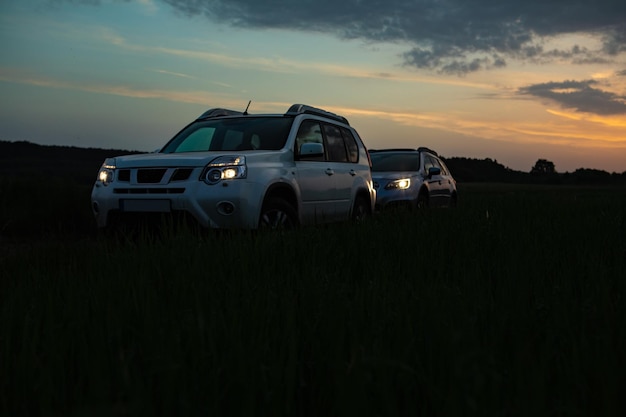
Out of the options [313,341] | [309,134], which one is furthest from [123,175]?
[313,341]

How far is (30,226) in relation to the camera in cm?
1178

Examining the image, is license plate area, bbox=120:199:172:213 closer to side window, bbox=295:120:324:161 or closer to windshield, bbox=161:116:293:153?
windshield, bbox=161:116:293:153

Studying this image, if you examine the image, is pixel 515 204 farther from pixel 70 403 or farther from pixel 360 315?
pixel 70 403

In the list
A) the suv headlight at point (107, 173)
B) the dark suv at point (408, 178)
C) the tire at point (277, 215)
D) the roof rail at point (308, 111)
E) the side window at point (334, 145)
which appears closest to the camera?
the tire at point (277, 215)

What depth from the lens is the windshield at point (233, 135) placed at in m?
8.60

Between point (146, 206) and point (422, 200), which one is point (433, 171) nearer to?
point (422, 200)

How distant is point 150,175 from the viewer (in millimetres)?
7441

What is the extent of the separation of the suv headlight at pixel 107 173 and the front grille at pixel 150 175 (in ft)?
1.55

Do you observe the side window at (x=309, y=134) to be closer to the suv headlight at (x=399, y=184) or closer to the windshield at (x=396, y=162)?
the suv headlight at (x=399, y=184)

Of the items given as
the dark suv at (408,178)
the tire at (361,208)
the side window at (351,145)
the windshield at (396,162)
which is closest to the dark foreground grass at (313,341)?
the tire at (361,208)

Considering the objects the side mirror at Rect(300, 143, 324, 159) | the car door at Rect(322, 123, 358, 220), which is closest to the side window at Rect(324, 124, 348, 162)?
the car door at Rect(322, 123, 358, 220)

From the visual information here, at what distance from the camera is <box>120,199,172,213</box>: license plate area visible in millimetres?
7219

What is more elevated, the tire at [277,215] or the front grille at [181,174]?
the front grille at [181,174]

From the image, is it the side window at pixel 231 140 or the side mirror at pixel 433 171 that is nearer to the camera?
the side window at pixel 231 140
